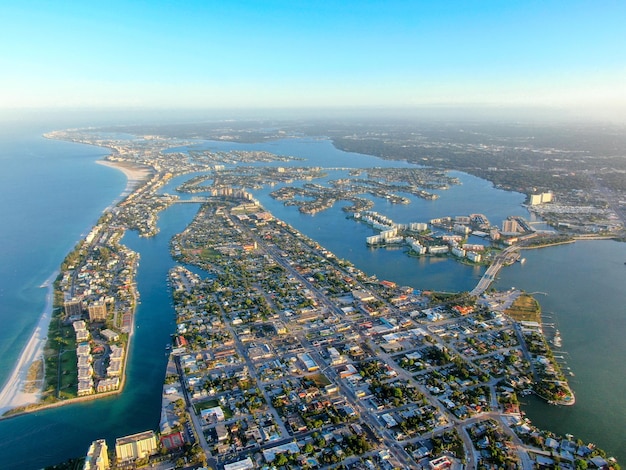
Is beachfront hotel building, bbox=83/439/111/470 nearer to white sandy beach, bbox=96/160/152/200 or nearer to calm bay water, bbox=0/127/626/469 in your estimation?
calm bay water, bbox=0/127/626/469

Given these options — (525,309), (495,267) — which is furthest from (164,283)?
(495,267)

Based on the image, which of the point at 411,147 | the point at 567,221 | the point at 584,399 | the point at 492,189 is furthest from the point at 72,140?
the point at 584,399

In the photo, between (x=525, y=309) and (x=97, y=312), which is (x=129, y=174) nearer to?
(x=97, y=312)

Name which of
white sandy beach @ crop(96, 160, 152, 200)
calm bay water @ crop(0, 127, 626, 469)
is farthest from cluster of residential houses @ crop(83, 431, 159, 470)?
white sandy beach @ crop(96, 160, 152, 200)

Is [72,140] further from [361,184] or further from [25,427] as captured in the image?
[25,427]

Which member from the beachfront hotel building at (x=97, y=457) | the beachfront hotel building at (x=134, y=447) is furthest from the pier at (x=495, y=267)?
the beachfront hotel building at (x=97, y=457)

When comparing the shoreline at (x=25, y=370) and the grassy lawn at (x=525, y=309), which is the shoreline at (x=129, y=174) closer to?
the shoreline at (x=25, y=370)
